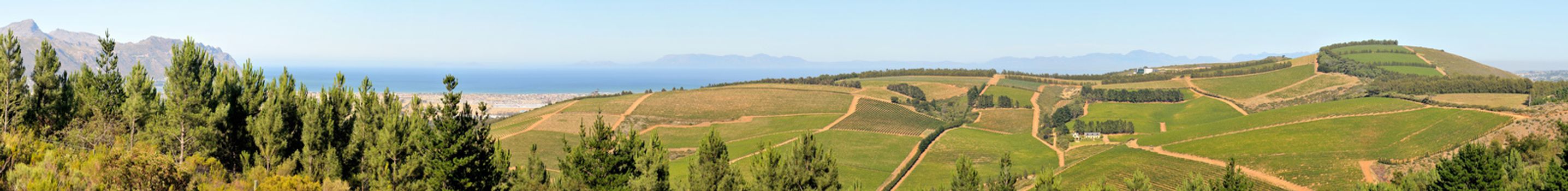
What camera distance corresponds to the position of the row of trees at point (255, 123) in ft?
104

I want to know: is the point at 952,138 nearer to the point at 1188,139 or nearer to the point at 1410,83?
the point at 1188,139

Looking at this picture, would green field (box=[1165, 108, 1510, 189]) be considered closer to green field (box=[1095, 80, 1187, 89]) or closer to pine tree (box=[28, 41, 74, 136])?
green field (box=[1095, 80, 1187, 89])

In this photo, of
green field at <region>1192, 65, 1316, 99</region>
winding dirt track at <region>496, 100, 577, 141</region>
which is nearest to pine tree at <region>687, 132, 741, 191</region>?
winding dirt track at <region>496, 100, 577, 141</region>

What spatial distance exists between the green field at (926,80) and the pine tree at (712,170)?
393ft

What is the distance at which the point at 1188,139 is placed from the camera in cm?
9538

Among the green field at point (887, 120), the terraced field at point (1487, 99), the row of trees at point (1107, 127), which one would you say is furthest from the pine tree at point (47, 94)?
the terraced field at point (1487, 99)

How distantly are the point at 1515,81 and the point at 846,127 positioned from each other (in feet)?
297

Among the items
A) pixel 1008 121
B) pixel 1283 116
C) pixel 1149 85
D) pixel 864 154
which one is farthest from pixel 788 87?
pixel 1283 116

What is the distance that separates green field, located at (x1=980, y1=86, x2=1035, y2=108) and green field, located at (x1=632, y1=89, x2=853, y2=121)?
26.1m

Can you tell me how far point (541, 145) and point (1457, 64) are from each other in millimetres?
165258

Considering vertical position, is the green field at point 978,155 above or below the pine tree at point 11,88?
below

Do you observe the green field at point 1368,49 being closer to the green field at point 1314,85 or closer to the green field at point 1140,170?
the green field at point 1314,85

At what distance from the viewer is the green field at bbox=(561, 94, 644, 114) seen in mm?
119875

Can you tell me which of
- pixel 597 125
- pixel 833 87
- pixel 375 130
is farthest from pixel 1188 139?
pixel 375 130
